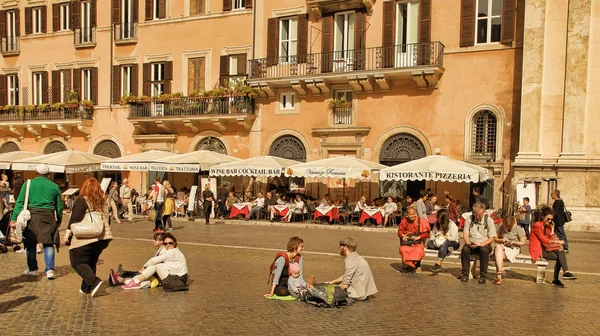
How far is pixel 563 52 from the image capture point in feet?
68.3

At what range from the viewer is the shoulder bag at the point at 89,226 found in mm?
8648

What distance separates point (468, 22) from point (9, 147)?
25.9 metres

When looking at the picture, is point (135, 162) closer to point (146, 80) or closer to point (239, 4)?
point (146, 80)

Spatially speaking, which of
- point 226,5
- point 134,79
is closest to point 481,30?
point 226,5

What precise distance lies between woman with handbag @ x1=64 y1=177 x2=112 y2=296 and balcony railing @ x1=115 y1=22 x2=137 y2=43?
23334 millimetres

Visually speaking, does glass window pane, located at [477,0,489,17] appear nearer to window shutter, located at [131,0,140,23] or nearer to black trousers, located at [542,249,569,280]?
black trousers, located at [542,249,569,280]

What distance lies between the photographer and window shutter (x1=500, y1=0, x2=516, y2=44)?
861 inches

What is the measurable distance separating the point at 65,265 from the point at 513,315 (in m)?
8.20

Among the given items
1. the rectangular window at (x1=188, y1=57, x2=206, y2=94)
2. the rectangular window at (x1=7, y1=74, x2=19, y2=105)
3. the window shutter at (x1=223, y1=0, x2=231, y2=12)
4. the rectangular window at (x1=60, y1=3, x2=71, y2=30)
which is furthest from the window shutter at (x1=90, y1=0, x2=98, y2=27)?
the window shutter at (x1=223, y1=0, x2=231, y2=12)

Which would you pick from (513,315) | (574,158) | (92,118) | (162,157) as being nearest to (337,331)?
(513,315)

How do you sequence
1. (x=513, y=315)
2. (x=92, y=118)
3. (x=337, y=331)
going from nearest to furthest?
(x=337, y=331) → (x=513, y=315) → (x=92, y=118)

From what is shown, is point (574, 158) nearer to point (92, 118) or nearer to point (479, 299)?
point (479, 299)

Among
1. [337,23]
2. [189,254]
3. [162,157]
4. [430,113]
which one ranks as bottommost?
[189,254]

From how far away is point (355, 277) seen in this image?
8.91m
